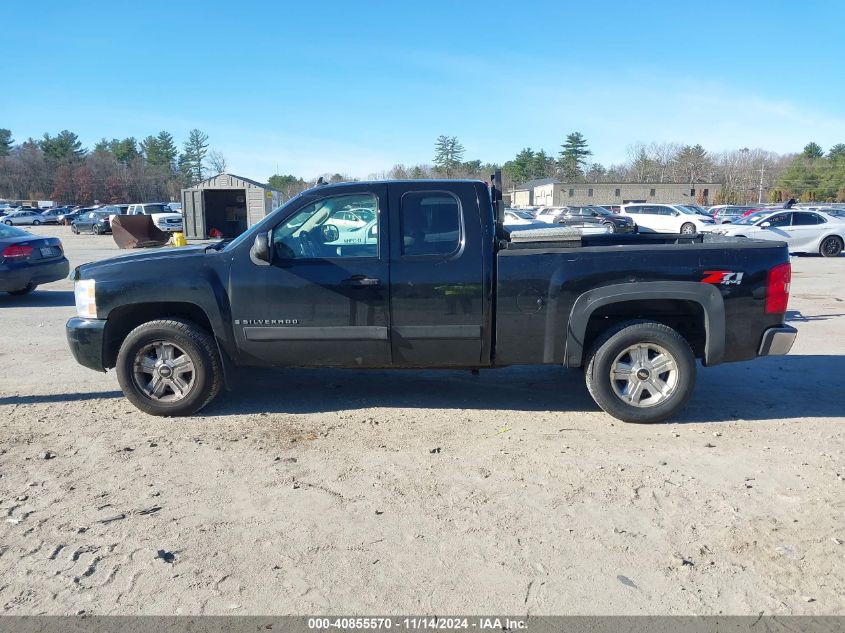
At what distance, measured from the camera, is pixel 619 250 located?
5172 millimetres

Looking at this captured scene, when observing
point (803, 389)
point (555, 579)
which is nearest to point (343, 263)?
point (555, 579)

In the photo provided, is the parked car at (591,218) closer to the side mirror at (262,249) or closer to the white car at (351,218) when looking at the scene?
the white car at (351,218)

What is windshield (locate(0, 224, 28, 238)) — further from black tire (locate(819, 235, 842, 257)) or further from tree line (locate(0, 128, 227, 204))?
tree line (locate(0, 128, 227, 204))

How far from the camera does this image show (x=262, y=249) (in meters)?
5.19

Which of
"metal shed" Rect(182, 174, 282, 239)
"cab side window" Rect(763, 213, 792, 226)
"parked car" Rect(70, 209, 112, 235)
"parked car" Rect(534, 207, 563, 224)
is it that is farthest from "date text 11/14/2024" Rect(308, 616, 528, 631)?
"parked car" Rect(70, 209, 112, 235)

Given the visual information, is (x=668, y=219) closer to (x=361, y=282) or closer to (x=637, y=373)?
(x=637, y=373)

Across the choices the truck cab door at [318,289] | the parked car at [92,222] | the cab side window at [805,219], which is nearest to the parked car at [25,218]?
the parked car at [92,222]

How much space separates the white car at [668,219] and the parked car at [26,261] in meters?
23.3

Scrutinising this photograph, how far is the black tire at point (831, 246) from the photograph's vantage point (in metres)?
21.5

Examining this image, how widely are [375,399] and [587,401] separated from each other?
1.90 meters

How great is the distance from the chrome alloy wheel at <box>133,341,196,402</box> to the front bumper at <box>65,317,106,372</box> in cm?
35

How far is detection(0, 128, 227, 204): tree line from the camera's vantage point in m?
94.6

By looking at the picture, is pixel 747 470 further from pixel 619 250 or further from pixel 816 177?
pixel 816 177

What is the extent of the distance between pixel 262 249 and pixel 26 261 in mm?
8859
